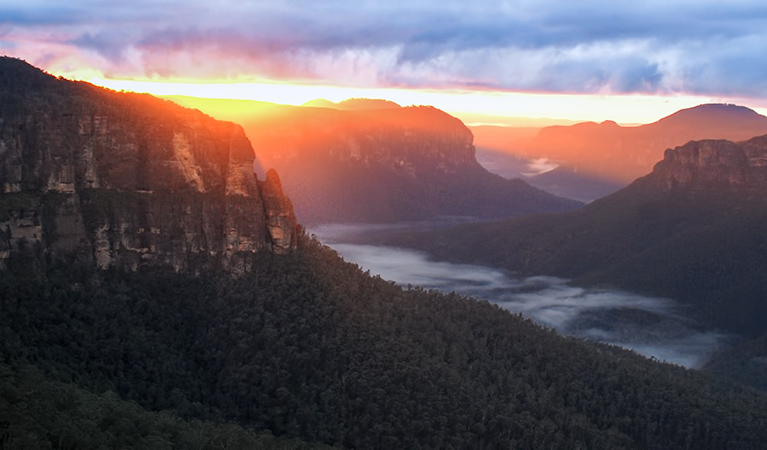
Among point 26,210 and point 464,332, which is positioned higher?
point 26,210

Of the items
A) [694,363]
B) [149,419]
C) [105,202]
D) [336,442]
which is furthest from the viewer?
[694,363]

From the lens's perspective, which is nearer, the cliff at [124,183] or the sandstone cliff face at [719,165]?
the cliff at [124,183]

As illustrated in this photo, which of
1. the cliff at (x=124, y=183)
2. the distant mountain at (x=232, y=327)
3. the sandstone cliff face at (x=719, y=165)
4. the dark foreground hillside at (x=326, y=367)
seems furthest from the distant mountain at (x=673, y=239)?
the cliff at (x=124, y=183)

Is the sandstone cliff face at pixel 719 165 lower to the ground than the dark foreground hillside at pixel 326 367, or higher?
higher

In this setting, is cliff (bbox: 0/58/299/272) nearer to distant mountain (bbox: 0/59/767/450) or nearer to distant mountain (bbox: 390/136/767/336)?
distant mountain (bbox: 0/59/767/450)

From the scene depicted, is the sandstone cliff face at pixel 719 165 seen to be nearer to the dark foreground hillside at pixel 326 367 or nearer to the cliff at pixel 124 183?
the dark foreground hillside at pixel 326 367

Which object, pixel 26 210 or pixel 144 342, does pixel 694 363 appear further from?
pixel 26 210

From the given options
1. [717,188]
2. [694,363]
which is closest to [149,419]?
[694,363]
